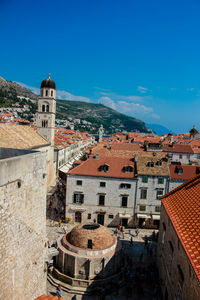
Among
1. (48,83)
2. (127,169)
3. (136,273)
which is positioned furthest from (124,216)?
(48,83)

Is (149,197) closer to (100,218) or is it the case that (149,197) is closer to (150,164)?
(150,164)

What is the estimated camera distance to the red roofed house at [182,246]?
11625 mm

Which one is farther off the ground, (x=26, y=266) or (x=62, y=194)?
(x=26, y=266)

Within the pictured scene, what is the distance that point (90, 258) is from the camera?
19.6m

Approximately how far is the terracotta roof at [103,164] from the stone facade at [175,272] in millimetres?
11381

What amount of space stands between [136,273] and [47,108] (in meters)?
38.0

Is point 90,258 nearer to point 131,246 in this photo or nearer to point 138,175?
point 131,246

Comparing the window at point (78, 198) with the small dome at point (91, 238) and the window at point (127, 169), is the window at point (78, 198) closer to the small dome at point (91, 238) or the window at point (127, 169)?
the window at point (127, 169)

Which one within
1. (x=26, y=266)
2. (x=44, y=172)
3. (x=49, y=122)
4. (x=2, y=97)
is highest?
(x=2, y=97)

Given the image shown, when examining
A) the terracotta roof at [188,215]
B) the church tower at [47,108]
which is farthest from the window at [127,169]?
the church tower at [47,108]

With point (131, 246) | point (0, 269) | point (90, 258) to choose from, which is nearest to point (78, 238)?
point (90, 258)

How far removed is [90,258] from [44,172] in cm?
1175

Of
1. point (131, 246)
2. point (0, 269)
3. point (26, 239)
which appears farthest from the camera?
point (131, 246)

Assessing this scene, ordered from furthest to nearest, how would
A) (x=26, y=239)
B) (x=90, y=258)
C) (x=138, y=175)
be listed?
1. (x=138, y=175)
2. (x=90, y=258)
3. (x=26, y=239)
